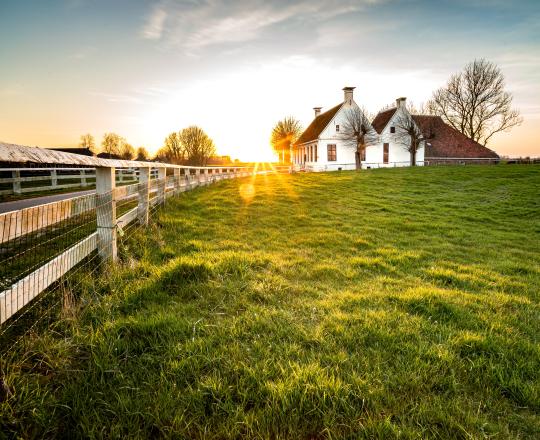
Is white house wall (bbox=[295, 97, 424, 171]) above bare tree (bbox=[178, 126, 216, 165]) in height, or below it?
below

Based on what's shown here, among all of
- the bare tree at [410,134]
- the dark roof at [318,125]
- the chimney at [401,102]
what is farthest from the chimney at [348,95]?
the bare tree at [410,134]

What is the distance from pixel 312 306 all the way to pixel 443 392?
163 centimetres

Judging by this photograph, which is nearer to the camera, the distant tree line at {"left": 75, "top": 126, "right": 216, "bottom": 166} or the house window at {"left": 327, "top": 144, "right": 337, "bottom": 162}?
the house window at {"left": 327, "top": 144, "right": 337, "bottom": 162}

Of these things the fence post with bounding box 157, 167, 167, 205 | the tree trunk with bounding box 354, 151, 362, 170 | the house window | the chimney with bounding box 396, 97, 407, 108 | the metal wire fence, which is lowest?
the metal wire fence

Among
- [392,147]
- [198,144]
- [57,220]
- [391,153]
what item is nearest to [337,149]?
[391,153]

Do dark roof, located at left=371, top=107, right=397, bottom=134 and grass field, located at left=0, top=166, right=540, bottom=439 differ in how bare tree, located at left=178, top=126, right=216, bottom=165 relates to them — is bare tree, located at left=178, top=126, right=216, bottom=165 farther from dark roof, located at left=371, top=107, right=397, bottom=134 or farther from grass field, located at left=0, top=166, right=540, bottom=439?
grass field, located at left=0, top=166, right=540, bottom=439

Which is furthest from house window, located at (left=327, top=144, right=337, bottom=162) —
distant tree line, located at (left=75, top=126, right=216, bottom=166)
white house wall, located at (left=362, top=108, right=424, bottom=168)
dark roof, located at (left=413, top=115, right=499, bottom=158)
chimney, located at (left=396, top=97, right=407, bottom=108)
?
distant tree line, located at (left=75, top=126, right=216, bottom=166)

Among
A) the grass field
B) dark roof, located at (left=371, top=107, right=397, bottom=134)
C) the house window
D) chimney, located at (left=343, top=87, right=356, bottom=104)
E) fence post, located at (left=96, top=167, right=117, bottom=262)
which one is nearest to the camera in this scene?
the grass field

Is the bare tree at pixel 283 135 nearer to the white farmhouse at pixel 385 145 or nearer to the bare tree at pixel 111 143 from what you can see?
the white farmhouse at pixel 385 145

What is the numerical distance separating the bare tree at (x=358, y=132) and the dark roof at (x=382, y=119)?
2.96m

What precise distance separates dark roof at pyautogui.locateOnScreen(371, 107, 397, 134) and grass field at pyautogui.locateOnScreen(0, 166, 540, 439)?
131 feet

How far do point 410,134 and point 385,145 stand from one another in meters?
3.77

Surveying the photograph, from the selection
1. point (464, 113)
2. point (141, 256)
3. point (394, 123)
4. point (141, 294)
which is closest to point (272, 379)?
point (141, 294)

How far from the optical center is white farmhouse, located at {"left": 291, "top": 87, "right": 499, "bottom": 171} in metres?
40.8
